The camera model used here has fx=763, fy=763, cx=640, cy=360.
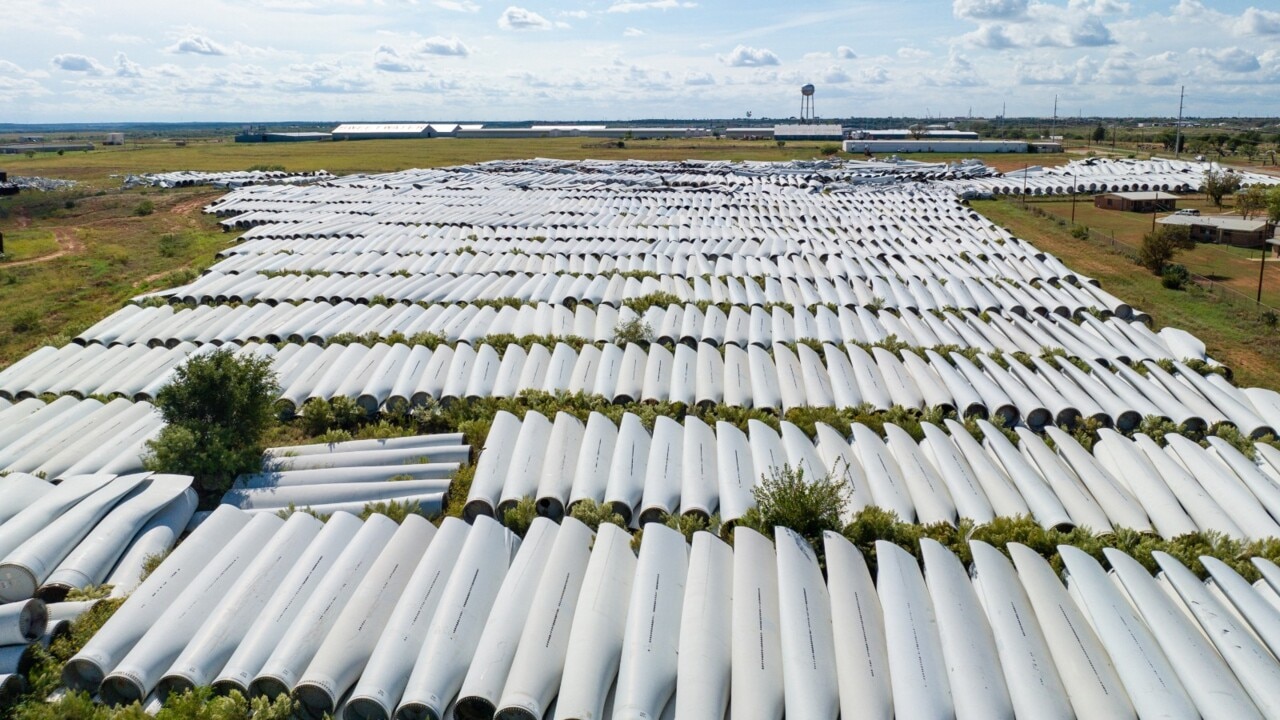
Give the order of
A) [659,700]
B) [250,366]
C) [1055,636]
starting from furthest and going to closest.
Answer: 1. [250,366]
2. [1055,636]
3. [659,700]

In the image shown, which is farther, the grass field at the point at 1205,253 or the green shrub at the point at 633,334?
the grass field at the point at 1205,253

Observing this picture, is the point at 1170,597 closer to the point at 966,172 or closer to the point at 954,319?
the point at 954,319

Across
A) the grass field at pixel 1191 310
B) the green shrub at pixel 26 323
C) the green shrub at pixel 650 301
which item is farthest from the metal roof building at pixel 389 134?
the green shrub at pixel 650 301

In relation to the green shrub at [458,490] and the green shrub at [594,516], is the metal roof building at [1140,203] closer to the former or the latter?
the green shrub at [594,516]

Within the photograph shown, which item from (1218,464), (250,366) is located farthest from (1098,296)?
(250,366)

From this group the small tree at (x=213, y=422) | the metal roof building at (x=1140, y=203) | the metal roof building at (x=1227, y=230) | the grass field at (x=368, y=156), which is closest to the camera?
the small tree at (x=213, y=422)

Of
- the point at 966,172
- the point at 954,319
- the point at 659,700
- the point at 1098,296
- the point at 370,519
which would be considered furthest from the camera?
the point at 966,172
